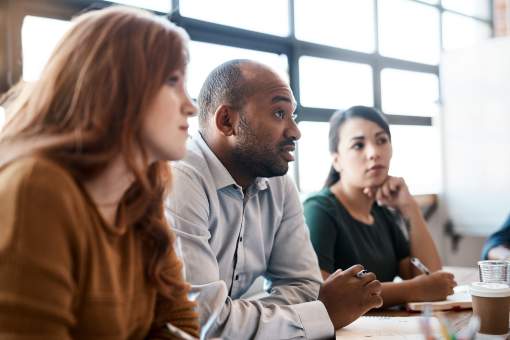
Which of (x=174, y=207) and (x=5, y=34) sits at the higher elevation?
(x=5, y=34)

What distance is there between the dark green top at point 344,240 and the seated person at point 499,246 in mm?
357

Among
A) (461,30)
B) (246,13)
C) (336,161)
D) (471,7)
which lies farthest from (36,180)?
(471,7)

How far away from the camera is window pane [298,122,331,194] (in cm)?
343

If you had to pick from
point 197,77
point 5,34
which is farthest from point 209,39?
point 5,34

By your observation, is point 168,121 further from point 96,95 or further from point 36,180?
point 36,180

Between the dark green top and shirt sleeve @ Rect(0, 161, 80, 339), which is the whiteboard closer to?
the dark green top

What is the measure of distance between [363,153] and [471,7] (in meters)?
3.70

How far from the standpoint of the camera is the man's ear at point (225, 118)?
1.59 meters

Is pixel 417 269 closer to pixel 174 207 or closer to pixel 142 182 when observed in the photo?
pixel 174 207

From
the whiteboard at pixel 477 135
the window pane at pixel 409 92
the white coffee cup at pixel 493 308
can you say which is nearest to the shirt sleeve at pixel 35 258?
the white coffee cup at pixel 493 308

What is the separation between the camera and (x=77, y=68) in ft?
2.69

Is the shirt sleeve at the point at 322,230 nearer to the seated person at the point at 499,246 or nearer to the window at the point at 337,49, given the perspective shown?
the window at the point at 337,49

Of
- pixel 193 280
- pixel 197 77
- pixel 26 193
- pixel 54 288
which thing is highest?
pixel 197 77

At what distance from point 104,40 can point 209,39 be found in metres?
2.01
